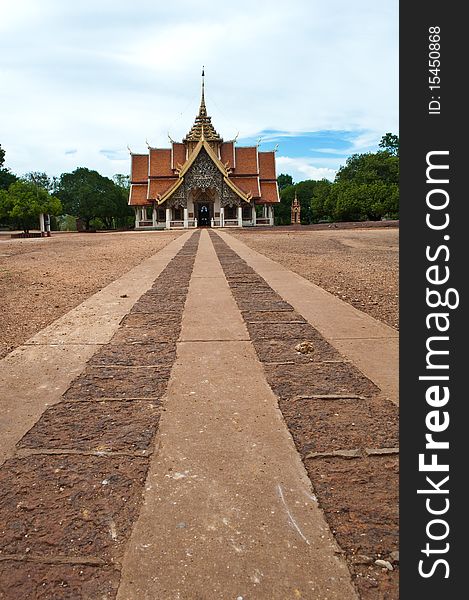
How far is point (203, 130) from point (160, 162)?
4568 millimetres

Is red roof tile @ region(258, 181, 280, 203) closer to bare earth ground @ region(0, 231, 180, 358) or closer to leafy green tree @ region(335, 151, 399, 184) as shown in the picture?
leafy green tree @ region(335, 151, 399, 184)

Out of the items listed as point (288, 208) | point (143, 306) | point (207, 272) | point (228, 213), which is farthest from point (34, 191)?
point (288, 208)

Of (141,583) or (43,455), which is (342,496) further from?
(43,455)

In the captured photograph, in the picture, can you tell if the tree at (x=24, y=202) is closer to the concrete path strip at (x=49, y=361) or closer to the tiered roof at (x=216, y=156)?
the tiered roof at (x=216, y=156)

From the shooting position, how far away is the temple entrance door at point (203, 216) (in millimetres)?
42812

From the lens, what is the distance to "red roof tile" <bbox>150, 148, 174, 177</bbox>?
136 feet

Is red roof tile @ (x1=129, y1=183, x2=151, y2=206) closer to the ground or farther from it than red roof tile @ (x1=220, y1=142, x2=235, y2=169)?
closer to the ground

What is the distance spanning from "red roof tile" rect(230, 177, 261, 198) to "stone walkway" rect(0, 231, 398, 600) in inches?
1490

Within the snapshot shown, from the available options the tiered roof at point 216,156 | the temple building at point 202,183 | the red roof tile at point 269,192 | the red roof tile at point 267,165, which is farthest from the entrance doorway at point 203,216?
the red roof tile at point 267,165

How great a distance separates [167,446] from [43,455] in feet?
1.56

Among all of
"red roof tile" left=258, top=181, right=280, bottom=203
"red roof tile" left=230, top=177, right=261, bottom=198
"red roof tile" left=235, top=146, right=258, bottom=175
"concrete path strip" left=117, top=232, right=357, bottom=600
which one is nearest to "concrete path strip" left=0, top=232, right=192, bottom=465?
"concrete path strip" left=117, top=232, right=357, bottom=600

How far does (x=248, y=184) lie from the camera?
40969 mm

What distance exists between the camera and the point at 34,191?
30984mm

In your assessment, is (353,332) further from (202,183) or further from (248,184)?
(248,184)
